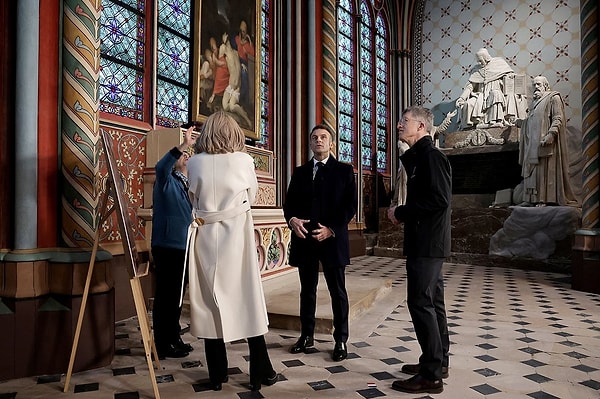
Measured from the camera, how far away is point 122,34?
5.45m

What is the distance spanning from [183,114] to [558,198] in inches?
286

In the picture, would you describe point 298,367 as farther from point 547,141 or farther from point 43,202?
point 547,141

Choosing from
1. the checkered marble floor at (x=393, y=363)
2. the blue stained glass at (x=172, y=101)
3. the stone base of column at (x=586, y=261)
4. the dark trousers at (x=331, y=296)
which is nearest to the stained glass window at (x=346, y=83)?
the blue stained glass at (x=172, y=101)

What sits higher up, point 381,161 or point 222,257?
point 381,161

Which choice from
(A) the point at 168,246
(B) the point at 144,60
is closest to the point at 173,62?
(B) the point at 144,60

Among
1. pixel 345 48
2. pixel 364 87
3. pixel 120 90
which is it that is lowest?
pixel 120 90

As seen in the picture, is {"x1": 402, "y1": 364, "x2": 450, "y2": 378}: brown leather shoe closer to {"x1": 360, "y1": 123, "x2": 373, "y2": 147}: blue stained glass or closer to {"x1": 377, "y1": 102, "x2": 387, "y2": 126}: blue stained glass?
{"x1": 360, "y1": 123, "x2": 373, "y2": 147}: blue stained glass

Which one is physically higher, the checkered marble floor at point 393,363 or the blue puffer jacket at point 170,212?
the blue puffer jacket at point 170,212

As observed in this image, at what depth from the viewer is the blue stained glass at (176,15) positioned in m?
6.20

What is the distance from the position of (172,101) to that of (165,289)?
3.48 m

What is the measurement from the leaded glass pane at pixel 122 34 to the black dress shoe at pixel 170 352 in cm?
336

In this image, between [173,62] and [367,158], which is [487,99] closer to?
[367,158]

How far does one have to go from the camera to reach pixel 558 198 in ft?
30.7

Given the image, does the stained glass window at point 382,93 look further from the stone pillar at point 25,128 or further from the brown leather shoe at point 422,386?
the stone pillar at point 25,128
